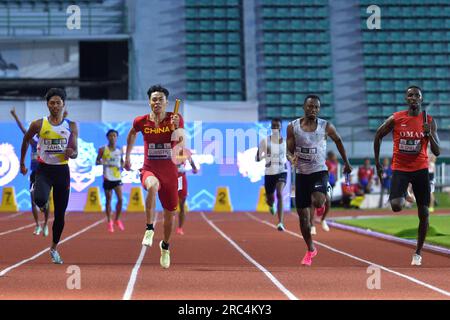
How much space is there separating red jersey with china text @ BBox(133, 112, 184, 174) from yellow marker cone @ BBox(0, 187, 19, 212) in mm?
19023

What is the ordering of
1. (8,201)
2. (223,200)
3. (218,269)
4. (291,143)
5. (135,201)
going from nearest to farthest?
1. (218,269)
2. (291,143)
3. (8,201)
4. (135,201)
5. (223,200)

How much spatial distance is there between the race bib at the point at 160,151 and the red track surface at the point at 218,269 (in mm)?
1255

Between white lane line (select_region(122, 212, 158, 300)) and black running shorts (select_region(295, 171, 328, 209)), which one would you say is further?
black running shorts (select_region(295, 171, 328, 209))

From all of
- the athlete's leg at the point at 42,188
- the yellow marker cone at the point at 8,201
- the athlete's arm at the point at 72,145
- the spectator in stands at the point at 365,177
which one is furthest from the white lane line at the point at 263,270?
the spectator in stands at the point at 365,177

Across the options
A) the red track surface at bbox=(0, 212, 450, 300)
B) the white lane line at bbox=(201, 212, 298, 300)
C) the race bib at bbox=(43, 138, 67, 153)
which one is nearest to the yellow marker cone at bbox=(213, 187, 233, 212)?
the white lane line at bbox=(201, 212, 298, 300)

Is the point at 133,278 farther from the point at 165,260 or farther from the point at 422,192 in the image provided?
the point at 422,192

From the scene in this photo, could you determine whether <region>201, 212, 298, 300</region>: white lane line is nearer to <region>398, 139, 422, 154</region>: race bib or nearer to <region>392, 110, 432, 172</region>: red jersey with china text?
<region>392, 110, 432, 172</region>: red jersey with china text

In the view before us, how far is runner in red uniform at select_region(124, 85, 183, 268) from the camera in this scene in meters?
9.86

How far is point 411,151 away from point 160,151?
2.96m

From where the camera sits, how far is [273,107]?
142 ft

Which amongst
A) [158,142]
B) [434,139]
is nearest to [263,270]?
[158,142]

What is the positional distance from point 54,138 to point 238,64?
111 ft

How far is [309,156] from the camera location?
10398 mm

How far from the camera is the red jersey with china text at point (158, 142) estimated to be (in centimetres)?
988
